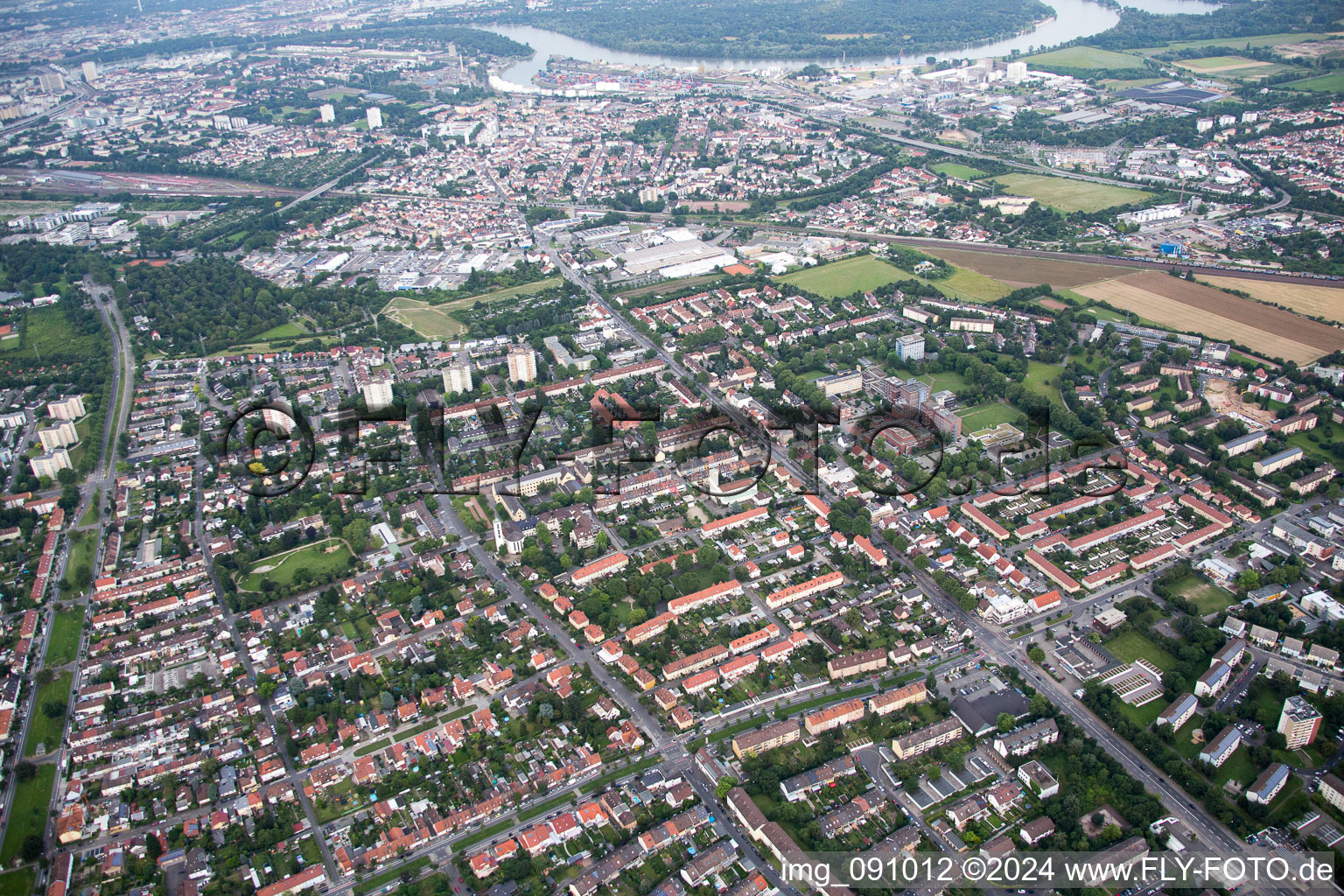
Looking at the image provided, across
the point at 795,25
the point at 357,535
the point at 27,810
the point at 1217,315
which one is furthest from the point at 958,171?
the point at 27,810

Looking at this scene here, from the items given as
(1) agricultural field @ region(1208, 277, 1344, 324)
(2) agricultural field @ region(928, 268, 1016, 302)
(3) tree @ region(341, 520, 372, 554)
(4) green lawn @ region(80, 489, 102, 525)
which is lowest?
(4) green lawn @ region(80, 489, 102, 525)

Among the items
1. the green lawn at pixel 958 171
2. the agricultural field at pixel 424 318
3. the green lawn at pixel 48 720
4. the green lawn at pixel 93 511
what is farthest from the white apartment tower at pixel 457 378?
the green lawn at pixel 958 171

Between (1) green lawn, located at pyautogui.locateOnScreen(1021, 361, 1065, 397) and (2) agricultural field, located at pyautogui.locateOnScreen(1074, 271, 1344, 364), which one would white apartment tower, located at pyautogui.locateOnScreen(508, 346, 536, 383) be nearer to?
(1) green lawn, located at pyautogui.locateOnScreen(1021, 361, 1065, 397)

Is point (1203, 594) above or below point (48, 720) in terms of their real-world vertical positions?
above

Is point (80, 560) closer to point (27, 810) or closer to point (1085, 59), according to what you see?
point (27, 810)

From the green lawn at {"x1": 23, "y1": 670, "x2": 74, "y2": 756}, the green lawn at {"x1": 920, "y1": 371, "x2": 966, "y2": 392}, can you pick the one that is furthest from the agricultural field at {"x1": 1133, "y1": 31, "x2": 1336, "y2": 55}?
the green lawn at {"x1": 23, "y1": 670, "x2": 74, "y2": 756}
